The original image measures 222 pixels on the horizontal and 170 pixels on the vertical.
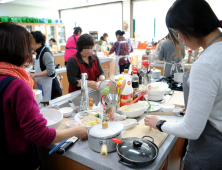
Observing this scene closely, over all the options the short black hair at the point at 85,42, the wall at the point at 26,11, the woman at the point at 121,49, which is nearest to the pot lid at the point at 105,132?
the short black hair at the point at 85,42

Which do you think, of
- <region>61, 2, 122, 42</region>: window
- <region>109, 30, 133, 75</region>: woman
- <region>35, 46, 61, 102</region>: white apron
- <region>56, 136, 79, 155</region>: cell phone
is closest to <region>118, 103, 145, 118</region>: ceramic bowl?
<region>56, 136, 79, 155</region>: cell phone

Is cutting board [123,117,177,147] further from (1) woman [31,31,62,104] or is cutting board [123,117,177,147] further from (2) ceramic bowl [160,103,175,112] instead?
(1) woman [31,31,62,104]

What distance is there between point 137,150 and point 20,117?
0.60 metres

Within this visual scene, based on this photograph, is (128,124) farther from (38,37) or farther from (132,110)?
(38,37)

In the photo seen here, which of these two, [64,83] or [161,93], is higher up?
[161,93]

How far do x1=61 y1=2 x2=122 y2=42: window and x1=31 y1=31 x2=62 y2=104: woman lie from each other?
7.16m

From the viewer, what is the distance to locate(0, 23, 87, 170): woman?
81cm

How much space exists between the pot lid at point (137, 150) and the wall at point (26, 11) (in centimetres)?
1025

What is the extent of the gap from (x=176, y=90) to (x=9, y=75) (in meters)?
1.83

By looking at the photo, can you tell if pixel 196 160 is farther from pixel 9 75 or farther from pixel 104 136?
pixel 9 75

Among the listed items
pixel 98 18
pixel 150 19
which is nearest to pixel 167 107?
pixel 150 19

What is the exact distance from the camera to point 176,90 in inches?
84.4

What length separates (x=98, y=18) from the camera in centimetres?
971

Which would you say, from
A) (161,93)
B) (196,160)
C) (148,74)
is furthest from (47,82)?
(196,160)
